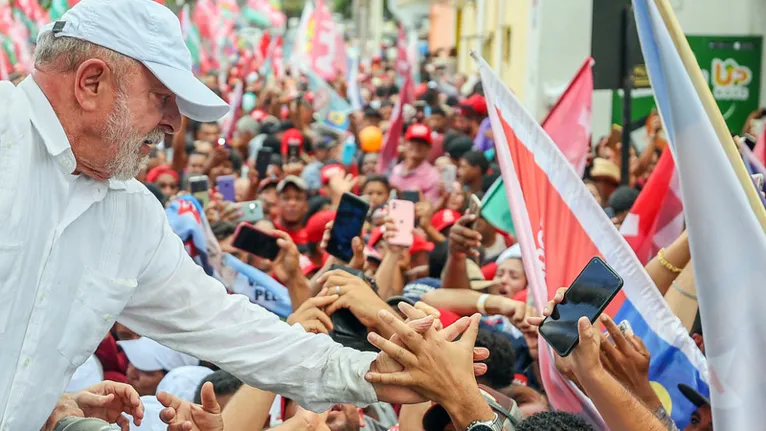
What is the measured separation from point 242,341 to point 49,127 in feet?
2.89

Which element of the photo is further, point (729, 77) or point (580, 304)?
point (729, 77)

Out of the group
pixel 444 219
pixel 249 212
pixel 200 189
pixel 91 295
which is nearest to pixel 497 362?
→ pixel 91 295

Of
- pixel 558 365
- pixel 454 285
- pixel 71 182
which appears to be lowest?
pixel 454 285

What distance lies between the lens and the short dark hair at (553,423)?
10.9 feet

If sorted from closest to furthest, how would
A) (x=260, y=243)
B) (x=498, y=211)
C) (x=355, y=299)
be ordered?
Result: 1. (x=355, y=299)
2. (x=260, y=243)
3. (x=498, y=211)

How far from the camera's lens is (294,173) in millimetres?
11289

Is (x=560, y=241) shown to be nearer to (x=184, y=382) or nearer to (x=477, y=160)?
(x=184, y=382)

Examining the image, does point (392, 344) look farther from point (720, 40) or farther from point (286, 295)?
point (720, 40)

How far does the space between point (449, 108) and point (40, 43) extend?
17387mm

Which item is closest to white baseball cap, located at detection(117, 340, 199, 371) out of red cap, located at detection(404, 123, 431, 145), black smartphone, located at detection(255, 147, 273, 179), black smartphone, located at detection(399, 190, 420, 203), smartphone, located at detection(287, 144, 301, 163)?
black smartphone, located at detection(399, 190, 420, 203)

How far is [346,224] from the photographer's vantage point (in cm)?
541

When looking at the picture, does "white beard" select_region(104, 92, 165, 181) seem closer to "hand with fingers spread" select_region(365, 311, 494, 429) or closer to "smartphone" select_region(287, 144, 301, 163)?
Result: "hand with fingers spread" select_region(365, 311, 494, 429)

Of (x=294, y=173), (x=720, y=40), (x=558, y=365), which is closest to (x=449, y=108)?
(x=720, y=40)

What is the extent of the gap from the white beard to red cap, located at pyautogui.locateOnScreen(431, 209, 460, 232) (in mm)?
5654
